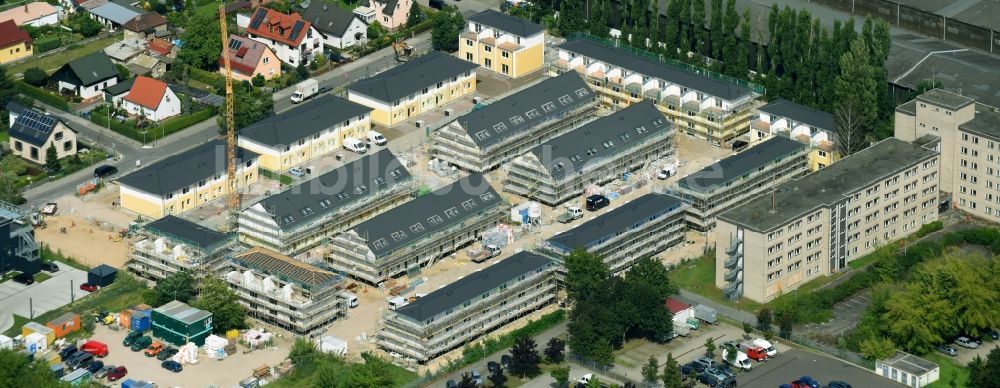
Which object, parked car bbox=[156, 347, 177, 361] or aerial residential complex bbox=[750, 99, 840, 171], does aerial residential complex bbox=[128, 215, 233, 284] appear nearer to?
parked car bbox=[156, 347, 177, 361]

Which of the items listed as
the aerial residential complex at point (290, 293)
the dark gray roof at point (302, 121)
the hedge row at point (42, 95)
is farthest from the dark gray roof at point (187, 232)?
the hedge row at point (42, 95)

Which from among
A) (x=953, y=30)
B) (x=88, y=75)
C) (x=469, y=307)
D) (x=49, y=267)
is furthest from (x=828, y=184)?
(x=88, y=75)

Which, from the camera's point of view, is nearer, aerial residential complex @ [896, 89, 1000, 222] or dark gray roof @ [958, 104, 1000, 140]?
dark gray roof @ [958, 104, 1000, 140]

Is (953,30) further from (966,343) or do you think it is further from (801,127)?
(966,343)

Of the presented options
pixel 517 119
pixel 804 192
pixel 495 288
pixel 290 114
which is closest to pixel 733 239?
pixel 804 192

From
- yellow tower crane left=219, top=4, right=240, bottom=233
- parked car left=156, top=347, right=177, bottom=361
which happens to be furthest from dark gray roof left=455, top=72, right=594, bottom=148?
parked car left=156, top=347, right=177, bottom=361

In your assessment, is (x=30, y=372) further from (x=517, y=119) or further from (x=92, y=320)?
(x=517, y=119)
